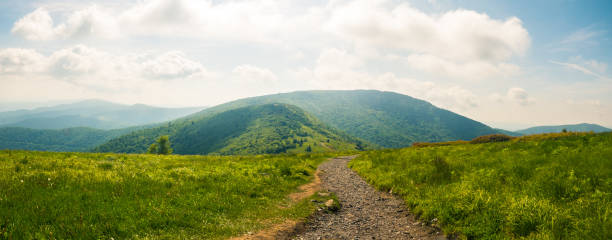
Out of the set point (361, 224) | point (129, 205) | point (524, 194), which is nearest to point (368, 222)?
point (361, 224)

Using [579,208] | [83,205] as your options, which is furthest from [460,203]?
[83,205]

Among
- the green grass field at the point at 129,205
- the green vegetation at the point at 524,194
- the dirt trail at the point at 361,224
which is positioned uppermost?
the green vegetation at the point at 524,194

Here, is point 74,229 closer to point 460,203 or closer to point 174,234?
point 174,234

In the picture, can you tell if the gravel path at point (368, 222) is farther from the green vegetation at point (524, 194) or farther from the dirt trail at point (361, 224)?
the green vegetation at point (524, 194)

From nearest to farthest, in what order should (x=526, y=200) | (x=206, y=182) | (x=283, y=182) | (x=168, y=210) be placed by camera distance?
(x=526, y=200), (x=168, y=210), (x=206, y=182), (x=283, y=182)

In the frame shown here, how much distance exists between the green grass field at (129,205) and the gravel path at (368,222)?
5.51ft

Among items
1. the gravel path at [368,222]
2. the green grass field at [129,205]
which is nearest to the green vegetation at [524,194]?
the gravel path at [368,222]

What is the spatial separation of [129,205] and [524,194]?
16783 mm

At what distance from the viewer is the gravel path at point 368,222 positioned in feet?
35.9

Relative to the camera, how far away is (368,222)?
12711mm

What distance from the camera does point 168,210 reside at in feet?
37.9

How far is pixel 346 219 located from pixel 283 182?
8.35m

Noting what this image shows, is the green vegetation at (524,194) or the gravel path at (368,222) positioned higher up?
the green vegetation at (524,194)

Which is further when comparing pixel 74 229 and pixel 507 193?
pixel 507 193
